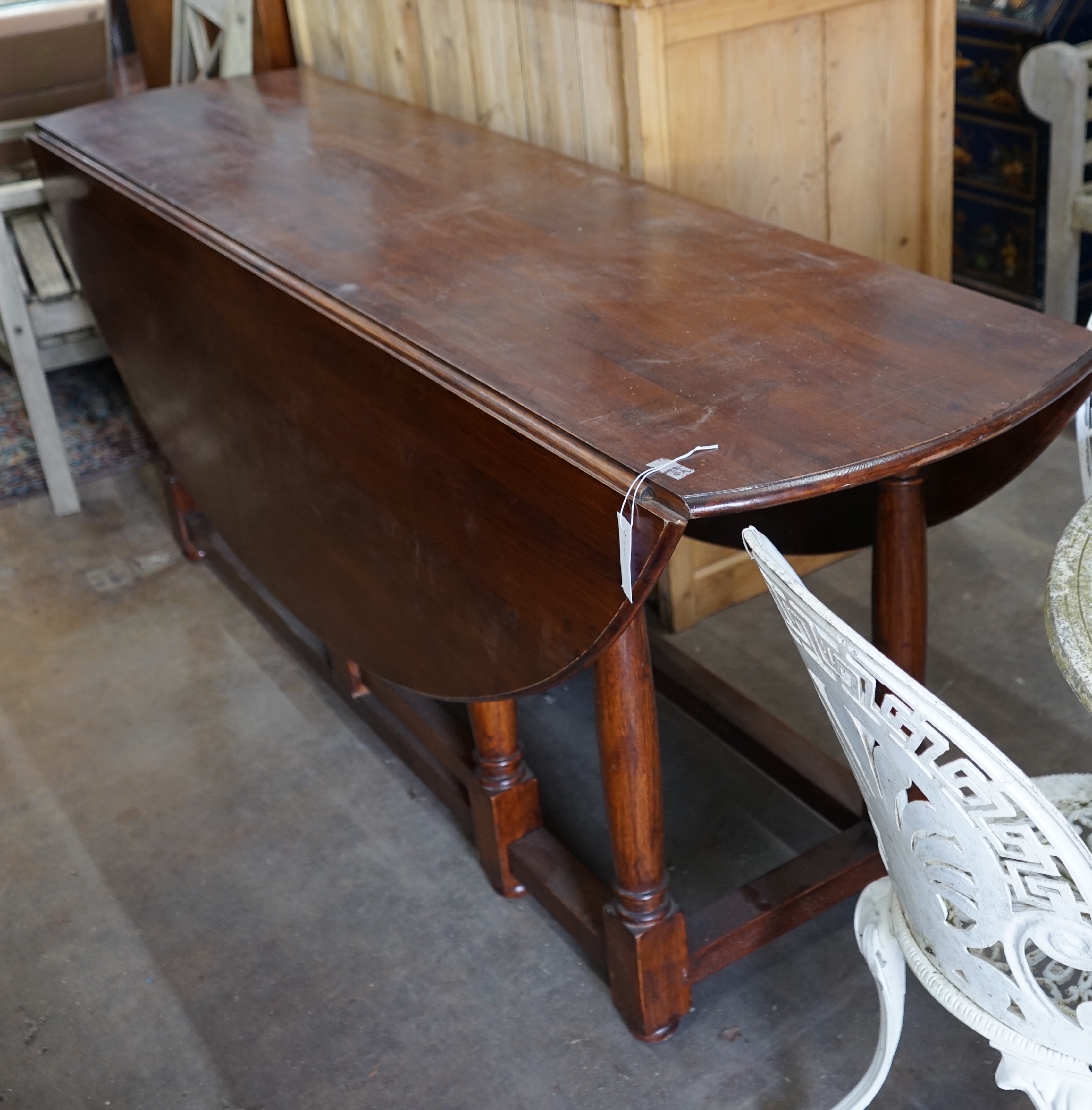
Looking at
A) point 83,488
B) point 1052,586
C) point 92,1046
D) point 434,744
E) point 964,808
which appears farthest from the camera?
point 83,488

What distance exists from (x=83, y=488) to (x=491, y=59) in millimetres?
1516

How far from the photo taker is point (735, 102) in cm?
213

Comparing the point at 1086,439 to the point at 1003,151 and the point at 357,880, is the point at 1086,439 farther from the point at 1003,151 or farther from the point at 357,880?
the point at 1003,151

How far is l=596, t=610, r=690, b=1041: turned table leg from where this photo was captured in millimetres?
1445

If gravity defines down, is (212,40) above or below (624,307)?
above

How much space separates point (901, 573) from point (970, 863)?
600mm

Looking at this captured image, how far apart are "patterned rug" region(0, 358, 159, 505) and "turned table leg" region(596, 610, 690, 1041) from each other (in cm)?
211

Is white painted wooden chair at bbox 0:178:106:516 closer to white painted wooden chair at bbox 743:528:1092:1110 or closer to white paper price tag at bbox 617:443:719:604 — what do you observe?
white paper price tag at bbox 617:443:719:604

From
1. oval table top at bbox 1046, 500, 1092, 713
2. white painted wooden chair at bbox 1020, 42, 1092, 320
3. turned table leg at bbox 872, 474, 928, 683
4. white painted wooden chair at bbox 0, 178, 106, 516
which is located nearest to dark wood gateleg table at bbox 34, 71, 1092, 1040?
turned table leg at bbox 872, 474, 928, 683

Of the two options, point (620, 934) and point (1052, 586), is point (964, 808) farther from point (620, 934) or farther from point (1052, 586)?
point (620, 934)

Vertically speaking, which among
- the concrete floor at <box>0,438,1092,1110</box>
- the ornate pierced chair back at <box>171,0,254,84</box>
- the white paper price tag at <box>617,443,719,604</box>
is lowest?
the concrete floor at <box>0,438,1092,1110</box>

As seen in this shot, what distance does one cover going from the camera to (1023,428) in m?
1.49

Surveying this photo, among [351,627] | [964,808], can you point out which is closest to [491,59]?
[351,627]

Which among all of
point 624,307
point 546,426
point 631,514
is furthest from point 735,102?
point 631,514
